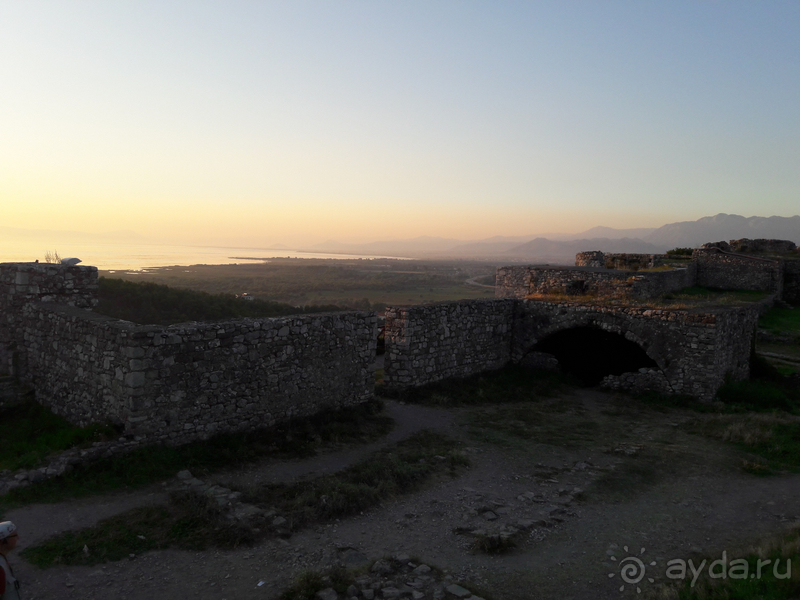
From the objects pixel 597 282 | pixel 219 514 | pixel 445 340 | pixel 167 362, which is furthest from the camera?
pixel 597 282

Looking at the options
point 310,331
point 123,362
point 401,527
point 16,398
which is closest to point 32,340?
point 16,398

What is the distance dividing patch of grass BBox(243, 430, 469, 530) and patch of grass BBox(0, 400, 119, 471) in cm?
317

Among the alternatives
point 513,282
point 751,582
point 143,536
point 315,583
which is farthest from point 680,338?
point 143,536

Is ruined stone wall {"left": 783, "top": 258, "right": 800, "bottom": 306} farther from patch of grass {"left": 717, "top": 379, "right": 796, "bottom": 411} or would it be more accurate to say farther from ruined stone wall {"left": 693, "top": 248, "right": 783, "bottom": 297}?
patch of grass {"left": 717, "top": 379, "right": 796, "bottom": 411}

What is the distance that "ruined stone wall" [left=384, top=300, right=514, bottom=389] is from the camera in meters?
14.5

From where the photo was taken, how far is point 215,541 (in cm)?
664


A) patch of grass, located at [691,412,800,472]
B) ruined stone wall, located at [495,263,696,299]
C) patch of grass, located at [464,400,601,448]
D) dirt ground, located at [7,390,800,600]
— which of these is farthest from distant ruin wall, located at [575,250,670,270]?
dirt ground, located at [7,390,800,600]

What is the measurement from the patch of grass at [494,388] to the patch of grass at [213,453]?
6.86 ft

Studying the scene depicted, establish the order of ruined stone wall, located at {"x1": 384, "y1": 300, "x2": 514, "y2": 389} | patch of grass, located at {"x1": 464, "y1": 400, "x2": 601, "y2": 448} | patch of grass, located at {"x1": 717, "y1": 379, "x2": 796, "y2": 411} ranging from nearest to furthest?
1. patch of grass, located at {"x1": 464, "y1": 400, "x2": 601, "y2": 448}
2. ruined stone wall, located at {"x1": 384, "y1": 300, "x2": 514, "y2": 389}
3. patch of grass, located at {"x1": 717, "y1": 379, "x2": 796, "y2": 411}

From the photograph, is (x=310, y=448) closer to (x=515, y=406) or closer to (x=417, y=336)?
(x=417, y=336)

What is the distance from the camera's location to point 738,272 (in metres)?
27.1

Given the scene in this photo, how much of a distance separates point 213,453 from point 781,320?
24.5 m

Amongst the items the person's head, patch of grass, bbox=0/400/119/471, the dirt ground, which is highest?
the person's head

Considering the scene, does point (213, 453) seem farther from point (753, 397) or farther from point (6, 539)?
point (753, 397)
